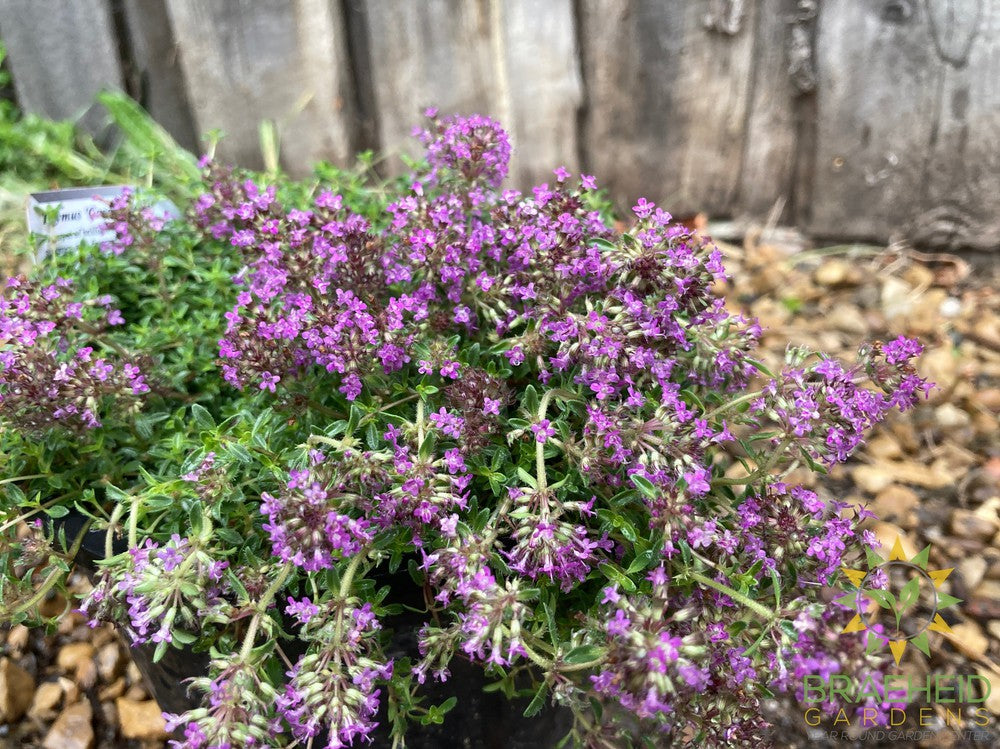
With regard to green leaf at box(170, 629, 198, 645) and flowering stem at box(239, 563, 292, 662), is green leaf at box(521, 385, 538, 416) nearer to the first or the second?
flowering stem at box(239, 563, 292, 662)

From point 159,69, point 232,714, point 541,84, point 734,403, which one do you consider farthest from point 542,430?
point 159,69

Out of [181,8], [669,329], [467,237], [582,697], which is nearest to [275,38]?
[181,8]

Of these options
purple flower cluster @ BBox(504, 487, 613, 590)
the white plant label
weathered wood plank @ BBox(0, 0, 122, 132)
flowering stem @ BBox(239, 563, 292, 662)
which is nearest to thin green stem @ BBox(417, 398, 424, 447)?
purple flower cluster @ BBox(504, 487, 613, 590)

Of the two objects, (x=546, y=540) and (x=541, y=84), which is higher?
(x=541, y=84)

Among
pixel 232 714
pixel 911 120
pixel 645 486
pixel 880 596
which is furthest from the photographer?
pixel 911 120

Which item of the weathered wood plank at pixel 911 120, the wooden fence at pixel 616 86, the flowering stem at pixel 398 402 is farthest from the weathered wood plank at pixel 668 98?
the flowering stem at pixel 398 402

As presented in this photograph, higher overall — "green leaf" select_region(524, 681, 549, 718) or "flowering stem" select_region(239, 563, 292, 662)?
"flowering stem" select_region(239, 563, 292, 662)

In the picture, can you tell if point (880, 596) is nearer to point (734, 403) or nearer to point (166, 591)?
point (734, 403)

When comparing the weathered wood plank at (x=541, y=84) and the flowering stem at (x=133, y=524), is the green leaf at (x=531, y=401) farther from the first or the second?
the weathered wood plank at (x=541, y=84)
